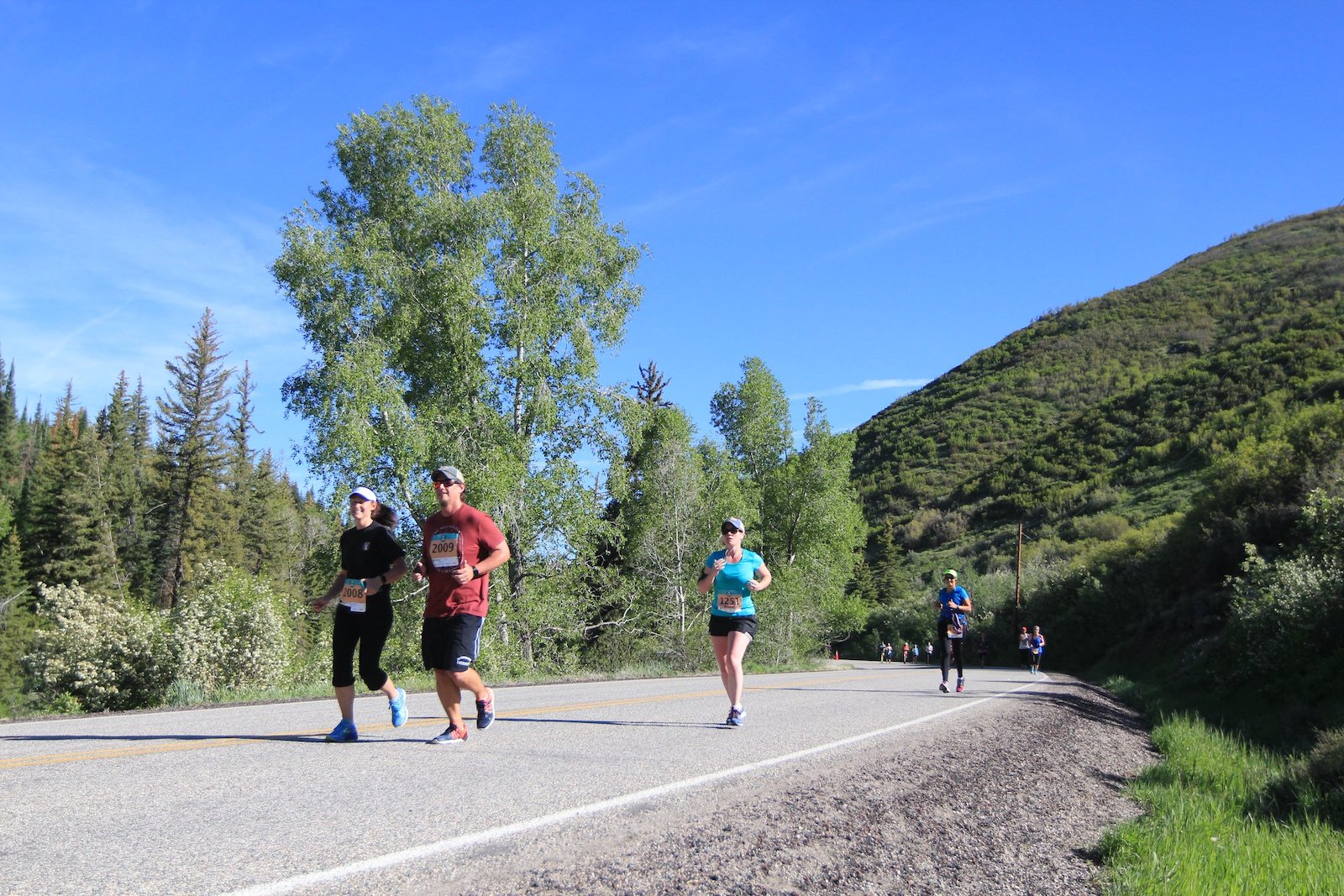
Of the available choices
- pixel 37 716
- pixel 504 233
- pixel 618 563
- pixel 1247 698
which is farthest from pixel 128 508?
pixel 1247 698

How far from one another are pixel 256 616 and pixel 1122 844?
19978 millimetres

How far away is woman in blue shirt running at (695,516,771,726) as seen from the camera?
852cm

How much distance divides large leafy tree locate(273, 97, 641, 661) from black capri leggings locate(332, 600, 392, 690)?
38.5 feet

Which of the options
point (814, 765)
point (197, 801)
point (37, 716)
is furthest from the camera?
point (37, 716)

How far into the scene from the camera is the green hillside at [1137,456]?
29422 mm

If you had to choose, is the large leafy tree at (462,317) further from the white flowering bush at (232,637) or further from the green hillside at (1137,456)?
the green hillside at (1137,456)

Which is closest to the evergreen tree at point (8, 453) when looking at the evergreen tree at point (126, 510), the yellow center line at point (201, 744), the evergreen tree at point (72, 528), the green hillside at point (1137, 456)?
the evergreen tree at point (126, 510)

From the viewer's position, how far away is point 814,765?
6.66 meters

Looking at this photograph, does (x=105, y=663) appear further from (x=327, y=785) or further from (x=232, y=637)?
(x=327, y=785)

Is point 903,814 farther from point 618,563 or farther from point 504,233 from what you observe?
point 618,563

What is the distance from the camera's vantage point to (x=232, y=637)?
2083 centimetres

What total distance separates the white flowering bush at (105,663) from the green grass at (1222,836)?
60.6ft

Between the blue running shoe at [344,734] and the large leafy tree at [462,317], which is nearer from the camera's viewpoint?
the blue running shoe at [344,734]

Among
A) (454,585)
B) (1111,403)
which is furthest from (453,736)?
(1111,403)
